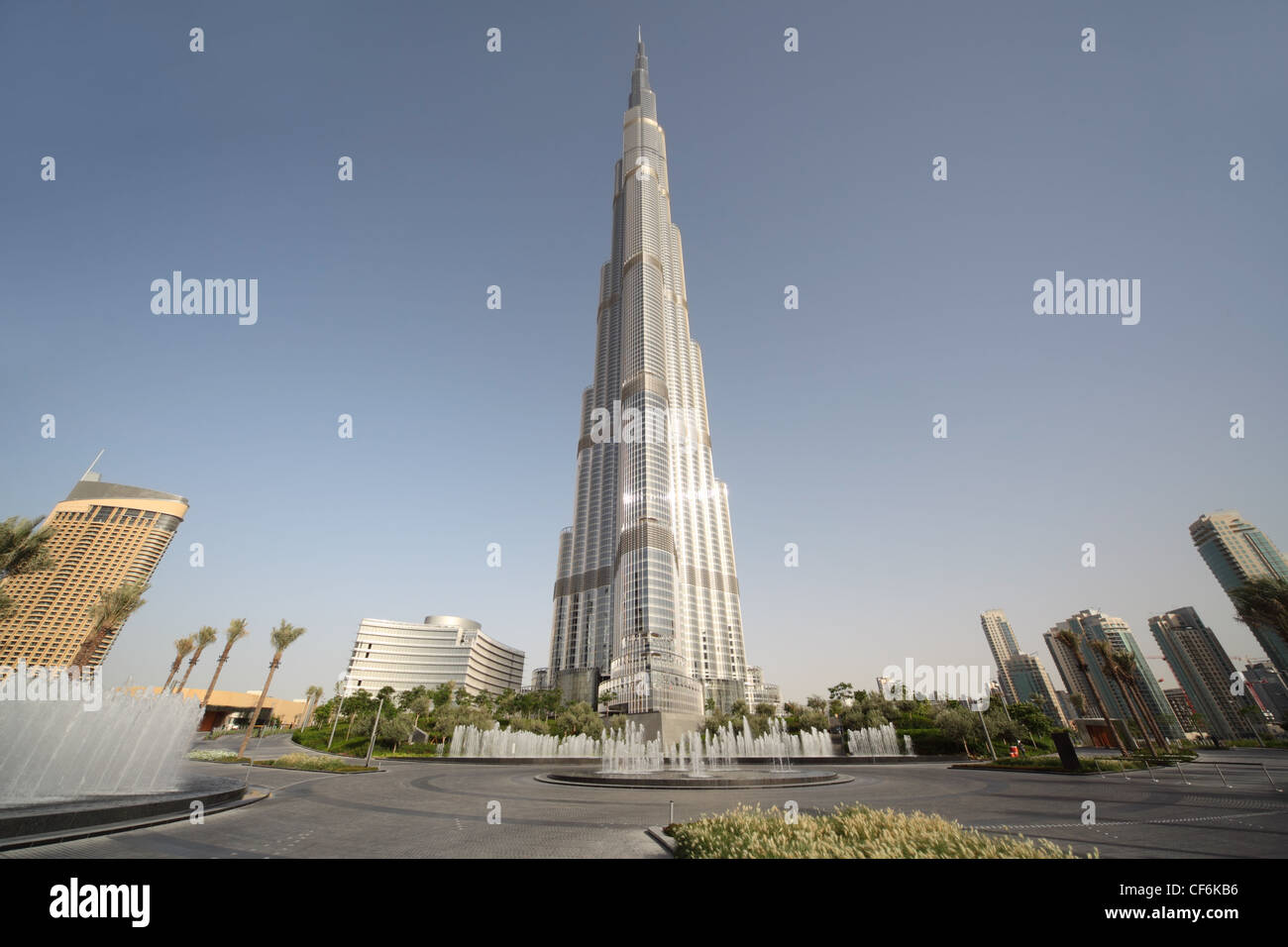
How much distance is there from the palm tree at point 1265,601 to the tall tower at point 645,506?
67.4 metres

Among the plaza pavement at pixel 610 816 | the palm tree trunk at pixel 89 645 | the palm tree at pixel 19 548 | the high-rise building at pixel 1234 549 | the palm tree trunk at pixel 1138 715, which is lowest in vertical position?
the palm tree trunk at pixel 1138 715

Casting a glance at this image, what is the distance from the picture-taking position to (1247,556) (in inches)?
3661

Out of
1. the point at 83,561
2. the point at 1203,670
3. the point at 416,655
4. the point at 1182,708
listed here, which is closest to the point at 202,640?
the point at 416,655

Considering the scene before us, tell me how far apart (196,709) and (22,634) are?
7730 inches

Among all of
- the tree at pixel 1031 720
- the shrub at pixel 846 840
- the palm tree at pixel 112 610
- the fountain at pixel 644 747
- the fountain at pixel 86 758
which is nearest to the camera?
the shrub at pixel 846 840

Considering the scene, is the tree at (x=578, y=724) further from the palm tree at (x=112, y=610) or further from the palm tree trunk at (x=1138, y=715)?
the palm tree trunk at (x=1138, y=715)

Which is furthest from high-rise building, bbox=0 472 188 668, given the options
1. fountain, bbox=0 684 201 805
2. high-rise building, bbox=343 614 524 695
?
fountain, bbox=0 684 201 805

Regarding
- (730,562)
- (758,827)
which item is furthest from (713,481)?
(758,827)

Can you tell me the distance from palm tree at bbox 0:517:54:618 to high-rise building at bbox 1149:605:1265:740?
569ft

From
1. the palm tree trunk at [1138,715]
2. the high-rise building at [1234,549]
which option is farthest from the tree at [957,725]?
the high-rise building at [1234,549]

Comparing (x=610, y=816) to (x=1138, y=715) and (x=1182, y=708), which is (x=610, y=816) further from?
(x=1182, y=708)

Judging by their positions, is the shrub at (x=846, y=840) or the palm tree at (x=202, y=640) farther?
the palm tree at (x=202, y=640)

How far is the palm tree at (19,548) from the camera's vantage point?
22641 millimetres

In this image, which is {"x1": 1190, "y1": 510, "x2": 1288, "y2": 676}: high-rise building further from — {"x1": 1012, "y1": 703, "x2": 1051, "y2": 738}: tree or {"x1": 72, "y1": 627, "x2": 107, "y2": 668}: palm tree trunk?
{"x1": 72, "y1": 627, "x2": 107, "y2": 668}: palm tree trunk
